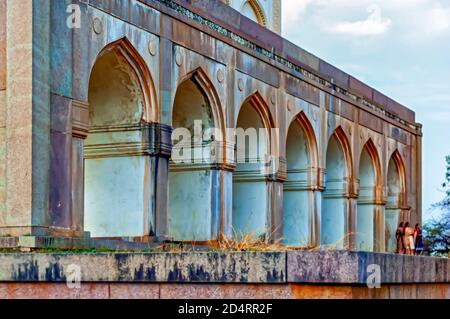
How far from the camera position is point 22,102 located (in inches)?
523

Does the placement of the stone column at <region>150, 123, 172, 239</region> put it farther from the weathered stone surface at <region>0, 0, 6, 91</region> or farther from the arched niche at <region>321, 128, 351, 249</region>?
the arched niche at <region>321, 128, 351, 249</region>

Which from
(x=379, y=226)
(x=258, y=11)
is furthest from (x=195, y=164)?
(x=258, y=11)

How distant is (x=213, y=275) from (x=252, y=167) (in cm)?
1430

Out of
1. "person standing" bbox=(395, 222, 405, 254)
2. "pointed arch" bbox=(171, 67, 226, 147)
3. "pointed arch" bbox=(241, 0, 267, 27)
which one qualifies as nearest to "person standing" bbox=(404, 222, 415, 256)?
"person standing" bbox=(395, 222, 405, 254)

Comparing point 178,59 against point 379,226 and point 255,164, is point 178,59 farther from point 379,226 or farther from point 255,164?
point 379,226

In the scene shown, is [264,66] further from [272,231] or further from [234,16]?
[272,231]

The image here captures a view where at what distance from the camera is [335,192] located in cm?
2622

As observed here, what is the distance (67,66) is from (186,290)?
7553 mm

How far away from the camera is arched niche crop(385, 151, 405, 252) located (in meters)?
30.6

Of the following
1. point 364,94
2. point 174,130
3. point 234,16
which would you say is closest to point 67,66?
point 174,130

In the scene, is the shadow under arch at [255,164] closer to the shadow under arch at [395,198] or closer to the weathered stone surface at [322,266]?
the shadow under arch at [395,198]

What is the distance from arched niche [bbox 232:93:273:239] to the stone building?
3 centimetres

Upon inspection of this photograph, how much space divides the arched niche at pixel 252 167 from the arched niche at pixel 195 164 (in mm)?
2090
